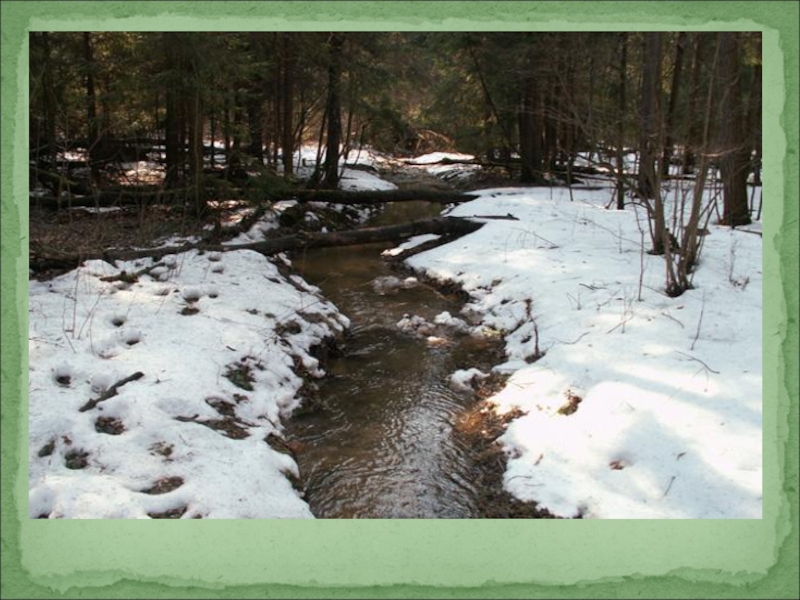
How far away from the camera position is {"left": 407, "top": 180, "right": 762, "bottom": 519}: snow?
3.86 m

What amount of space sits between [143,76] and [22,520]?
33.1 feet

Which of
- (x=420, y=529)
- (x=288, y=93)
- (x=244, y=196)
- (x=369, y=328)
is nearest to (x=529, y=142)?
(x=288, y=93)

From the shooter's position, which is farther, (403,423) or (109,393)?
(403,423)

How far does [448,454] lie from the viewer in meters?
5.12

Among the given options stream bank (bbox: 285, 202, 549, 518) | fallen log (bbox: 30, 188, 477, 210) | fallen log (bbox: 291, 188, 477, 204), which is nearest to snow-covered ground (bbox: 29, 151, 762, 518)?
stream bank (bbox: 285, 202, 549, 518)

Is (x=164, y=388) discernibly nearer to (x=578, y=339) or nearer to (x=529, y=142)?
(x=578, y=339)

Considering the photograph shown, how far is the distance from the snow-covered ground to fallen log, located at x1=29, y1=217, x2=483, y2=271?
0.25 meters

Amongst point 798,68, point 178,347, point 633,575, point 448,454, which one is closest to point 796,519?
point 633,575

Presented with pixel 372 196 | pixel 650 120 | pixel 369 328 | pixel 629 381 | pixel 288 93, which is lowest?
pixel 369 328

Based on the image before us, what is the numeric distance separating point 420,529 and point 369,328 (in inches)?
214

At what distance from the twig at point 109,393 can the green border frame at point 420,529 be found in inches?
66.5

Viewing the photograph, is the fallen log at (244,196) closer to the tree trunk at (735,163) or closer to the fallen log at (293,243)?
the fallen log at (293,243)

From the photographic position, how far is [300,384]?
620cm

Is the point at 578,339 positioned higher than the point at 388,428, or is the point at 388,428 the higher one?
the point at 578,339
